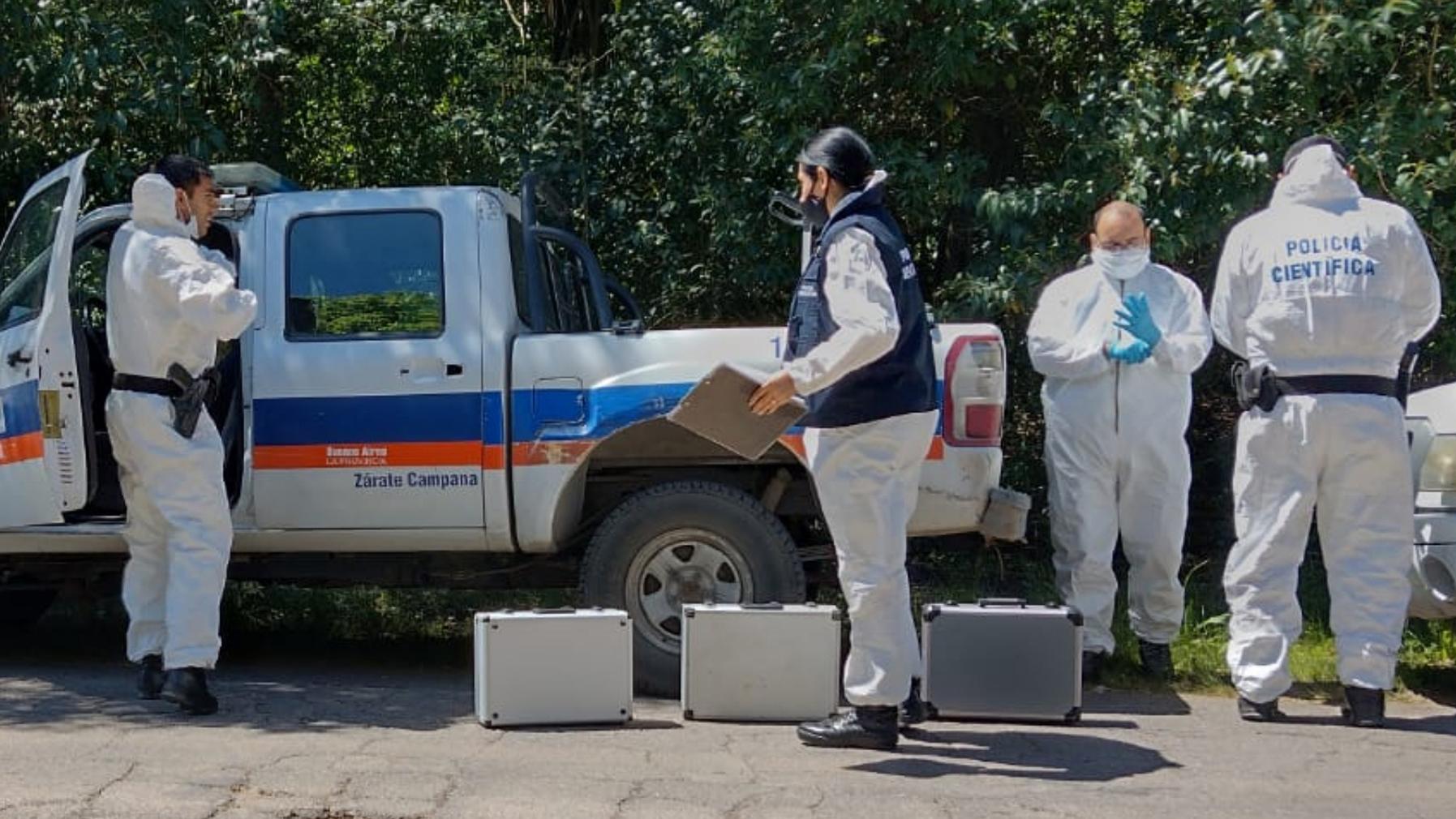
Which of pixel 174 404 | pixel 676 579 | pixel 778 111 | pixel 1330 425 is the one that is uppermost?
pixel 778 111

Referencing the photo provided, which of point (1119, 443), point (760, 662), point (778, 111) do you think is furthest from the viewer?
point (778, 111)

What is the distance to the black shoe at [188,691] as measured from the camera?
6.66 metres

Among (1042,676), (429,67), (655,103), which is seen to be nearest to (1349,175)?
(1042,676)

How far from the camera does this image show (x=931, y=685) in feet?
22.2

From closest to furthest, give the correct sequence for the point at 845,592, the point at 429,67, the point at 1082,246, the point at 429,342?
1. the point at 845,592
2. the point at 429,342
3. the point at 1082,246
4. the point at 429,67

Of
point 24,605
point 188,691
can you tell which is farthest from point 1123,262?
point 24,605

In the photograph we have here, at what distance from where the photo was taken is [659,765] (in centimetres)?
596

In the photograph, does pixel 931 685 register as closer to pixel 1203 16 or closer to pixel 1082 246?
pixel 1082 246

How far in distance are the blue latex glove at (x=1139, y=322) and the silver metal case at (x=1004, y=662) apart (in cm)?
131

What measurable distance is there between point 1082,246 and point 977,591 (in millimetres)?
2156

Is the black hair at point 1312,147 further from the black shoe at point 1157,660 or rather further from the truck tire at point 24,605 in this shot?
the truck tire at point 24,605

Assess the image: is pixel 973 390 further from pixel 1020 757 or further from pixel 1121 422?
pixel 1020 757

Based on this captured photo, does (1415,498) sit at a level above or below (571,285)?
below

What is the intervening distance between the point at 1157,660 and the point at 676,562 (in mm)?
2093
